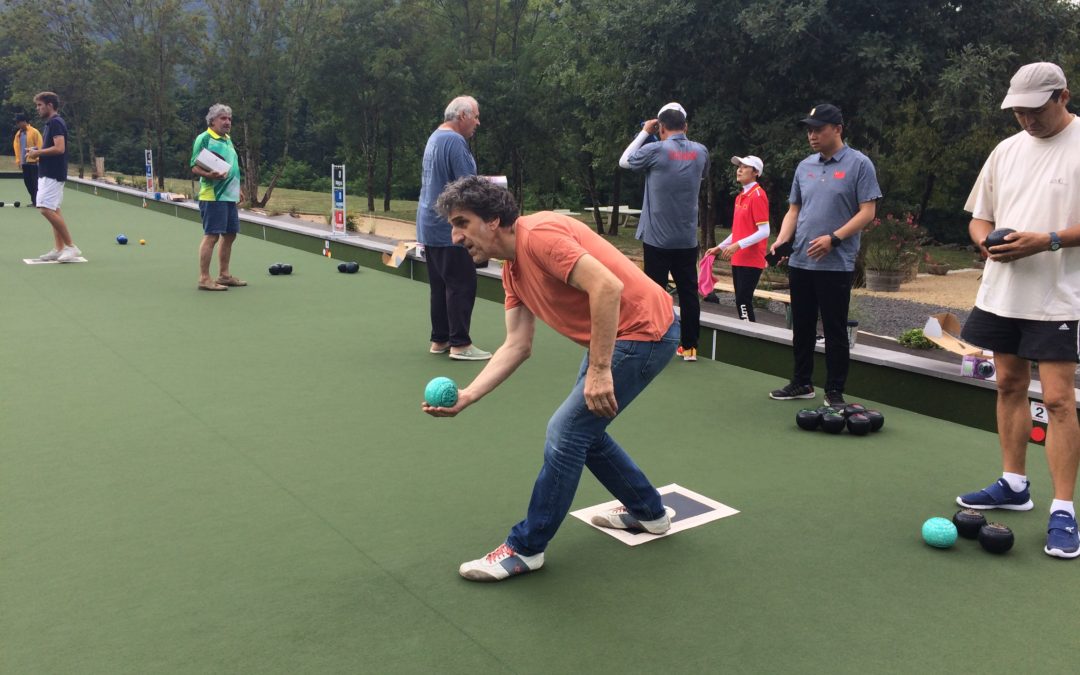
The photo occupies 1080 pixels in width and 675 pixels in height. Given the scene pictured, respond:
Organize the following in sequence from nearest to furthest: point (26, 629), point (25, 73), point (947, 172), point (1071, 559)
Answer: point (26, 629) < point (1071, 559) < point (947, 172) < point (25, 73)

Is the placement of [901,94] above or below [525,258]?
above

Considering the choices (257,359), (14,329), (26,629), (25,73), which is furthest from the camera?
(25,73)

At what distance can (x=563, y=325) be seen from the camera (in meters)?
2.92

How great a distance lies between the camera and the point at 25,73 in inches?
1252

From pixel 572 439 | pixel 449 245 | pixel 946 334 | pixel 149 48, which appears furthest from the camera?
pixel 149 48

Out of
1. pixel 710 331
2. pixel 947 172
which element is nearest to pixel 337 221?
pixel 710 331

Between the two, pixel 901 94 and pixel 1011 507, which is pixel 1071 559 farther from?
pixel 901 94

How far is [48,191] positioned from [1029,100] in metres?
8.64

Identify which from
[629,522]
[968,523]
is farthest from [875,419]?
[629,522]

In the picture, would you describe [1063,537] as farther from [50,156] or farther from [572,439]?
[50,156]

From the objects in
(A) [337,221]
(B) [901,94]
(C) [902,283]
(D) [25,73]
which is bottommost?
(C) [902,283]

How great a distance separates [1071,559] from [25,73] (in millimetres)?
35456

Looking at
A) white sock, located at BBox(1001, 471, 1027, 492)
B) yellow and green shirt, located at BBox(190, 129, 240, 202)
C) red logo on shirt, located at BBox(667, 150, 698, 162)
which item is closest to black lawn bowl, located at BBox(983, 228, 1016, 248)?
white sock, located at BBox(1001, 471, 1027, 492)

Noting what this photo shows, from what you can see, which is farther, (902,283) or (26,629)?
(902,283)
